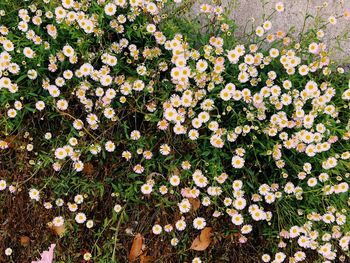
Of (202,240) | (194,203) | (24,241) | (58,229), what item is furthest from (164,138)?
(24,241)

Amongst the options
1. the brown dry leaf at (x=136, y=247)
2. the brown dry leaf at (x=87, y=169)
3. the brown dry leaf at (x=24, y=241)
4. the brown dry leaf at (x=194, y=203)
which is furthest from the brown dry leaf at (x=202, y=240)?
the brown dry leaf at (x=24, y=241)

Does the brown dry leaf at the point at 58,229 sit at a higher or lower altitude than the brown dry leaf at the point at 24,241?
higher

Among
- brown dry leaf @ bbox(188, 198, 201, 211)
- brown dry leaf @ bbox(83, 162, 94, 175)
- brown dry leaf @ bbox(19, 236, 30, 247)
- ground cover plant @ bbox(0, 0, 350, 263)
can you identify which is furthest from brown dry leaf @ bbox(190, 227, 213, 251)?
brown dry leaf @ bbox(19, 236, 30, 247)

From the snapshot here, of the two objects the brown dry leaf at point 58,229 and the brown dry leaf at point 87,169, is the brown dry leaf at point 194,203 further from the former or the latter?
the brown dry leaf at point 58,229

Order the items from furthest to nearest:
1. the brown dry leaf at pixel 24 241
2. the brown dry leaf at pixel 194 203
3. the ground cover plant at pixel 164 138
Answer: the brown dry leaf at pixel 24 241 < the brown dry leaf at pixel 194 203 < the ground cover plant at pixel 164 138

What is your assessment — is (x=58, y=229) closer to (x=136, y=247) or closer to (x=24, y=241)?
(x=24, y=241)

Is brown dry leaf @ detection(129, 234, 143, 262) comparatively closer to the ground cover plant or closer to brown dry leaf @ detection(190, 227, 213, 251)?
the ground cover plant

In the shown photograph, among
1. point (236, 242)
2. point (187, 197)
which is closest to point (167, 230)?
point (187, 197)
